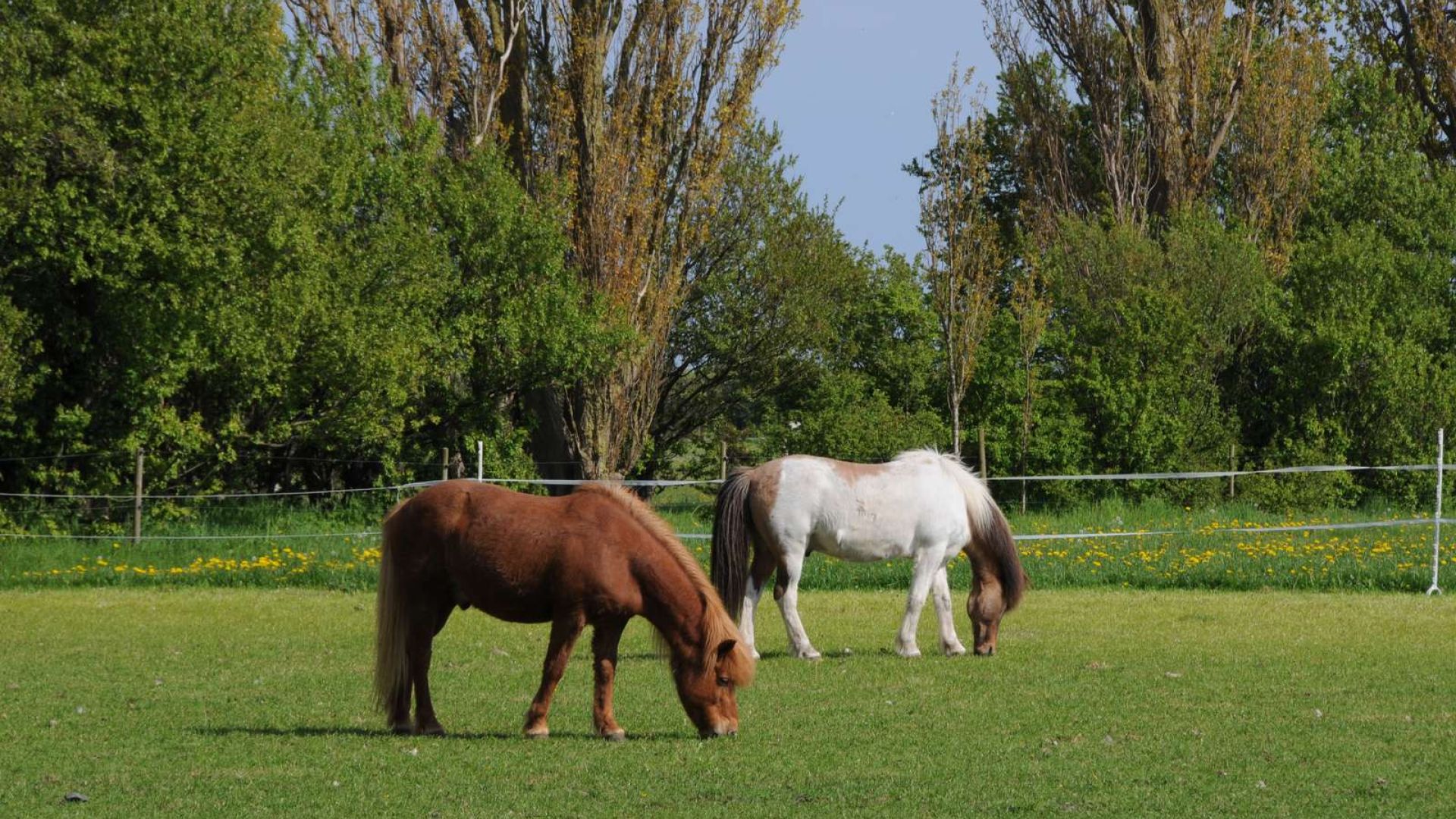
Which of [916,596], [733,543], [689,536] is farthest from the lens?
[689,536]

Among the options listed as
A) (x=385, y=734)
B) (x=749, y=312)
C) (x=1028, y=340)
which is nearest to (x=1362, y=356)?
(x=1028, y=340)

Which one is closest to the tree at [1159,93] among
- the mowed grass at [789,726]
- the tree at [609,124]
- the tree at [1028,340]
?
the tree at [1028,340]

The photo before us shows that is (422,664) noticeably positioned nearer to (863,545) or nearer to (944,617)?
(863,545)

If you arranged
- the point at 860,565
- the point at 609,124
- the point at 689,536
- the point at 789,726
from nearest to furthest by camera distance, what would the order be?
the point at 789,726, the point at 689,536, the point at 860,565, the point at 609,124

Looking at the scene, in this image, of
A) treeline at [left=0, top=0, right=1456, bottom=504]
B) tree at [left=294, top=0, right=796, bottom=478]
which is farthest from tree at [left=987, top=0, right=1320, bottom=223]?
tree at [left=294, top=0, right=796, bottom=478]

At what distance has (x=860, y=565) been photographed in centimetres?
1738

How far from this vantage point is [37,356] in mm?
18609

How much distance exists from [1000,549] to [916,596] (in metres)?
0.75

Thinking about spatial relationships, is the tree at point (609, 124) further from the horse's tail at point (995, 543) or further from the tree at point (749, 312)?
the horse's tail at point (995, 543)

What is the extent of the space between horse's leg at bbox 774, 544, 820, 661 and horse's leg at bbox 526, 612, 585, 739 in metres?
3.49

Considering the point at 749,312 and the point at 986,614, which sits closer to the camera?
the point at 986,614

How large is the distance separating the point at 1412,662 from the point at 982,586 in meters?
2.89

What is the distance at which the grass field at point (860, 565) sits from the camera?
1662 centimetres

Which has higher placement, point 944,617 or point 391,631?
point 391,631
